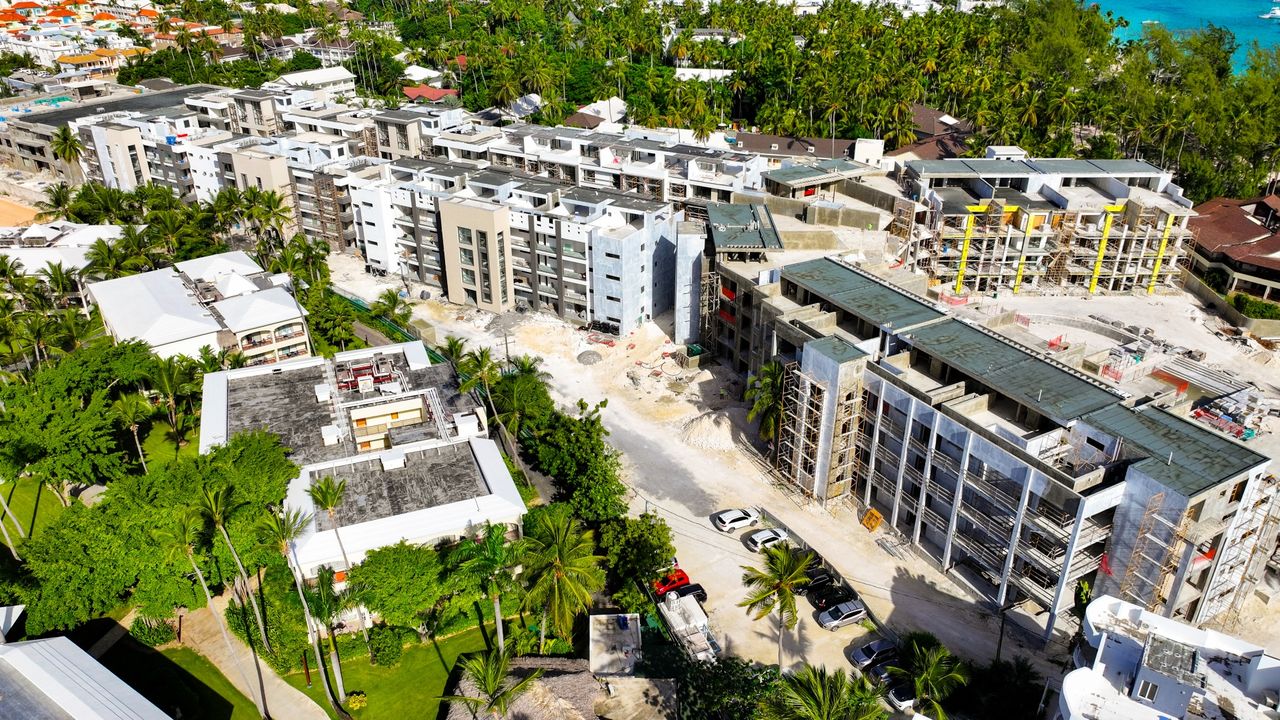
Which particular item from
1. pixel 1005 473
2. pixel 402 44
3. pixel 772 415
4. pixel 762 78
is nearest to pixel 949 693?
pixel 1005 473

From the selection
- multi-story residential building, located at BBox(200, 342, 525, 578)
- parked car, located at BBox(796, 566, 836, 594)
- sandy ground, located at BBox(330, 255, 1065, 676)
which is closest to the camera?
multi-story residential building, located at BBox(200, 342, 525, 578)

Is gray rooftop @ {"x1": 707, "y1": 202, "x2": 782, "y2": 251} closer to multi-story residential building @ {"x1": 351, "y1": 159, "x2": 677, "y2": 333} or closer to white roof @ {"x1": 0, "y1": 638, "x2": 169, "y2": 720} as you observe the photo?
multi-story residential building @ {"x1": 351, "y1": 159, "x2": 677, "y2": 333}

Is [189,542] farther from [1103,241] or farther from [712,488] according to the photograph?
[1103,241]

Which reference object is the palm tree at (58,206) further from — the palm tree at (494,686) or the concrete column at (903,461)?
the concrete column at (903,461)

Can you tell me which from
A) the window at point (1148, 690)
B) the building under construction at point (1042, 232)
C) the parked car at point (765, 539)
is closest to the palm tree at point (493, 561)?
the parked car at point (765, 539)

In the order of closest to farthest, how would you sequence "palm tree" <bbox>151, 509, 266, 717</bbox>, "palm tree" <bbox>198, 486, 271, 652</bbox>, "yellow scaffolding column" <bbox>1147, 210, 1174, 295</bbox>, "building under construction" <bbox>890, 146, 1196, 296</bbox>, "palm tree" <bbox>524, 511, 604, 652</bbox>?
1. "palm tree" <bbox>524, 511, 604, 652</bbox>
2. "palm tree" <bbox>151, 509, 266, 717</bbox>
3. "palm tree" <bbox>198, 486, 271, 652</bbox>
4. "yellow scaffolding column" <bbox>1147, 210, 1174, 295</bbox>
5. "building under construction" <bbox>890, 146, 1196, 296</bbox>

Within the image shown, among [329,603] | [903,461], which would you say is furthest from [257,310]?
[903,461]

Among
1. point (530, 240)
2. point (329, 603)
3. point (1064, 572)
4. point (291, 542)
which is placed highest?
point (530, 240)

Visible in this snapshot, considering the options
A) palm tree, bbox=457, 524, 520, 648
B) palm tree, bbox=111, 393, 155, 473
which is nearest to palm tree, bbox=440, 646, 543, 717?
palm tree, bbox=457, 524, 520, 648
